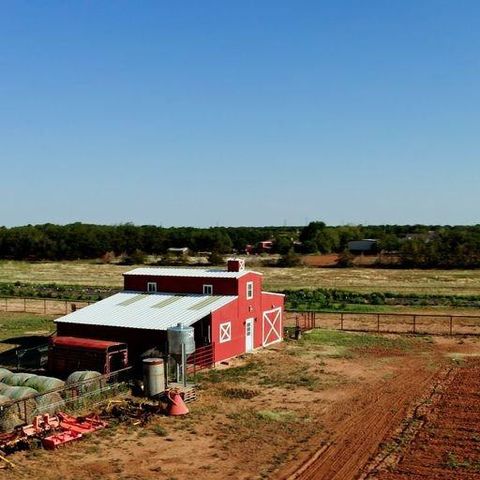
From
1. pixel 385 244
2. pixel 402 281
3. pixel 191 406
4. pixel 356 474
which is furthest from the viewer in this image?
pixel 385 244

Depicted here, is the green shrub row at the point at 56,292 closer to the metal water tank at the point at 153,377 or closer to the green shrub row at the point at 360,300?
the green shrub row at the point at 360,300

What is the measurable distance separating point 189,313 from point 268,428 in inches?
405

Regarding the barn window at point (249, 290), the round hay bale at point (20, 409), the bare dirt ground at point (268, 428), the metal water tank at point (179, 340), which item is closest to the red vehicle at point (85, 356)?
the metal water tank at point (179, 340)

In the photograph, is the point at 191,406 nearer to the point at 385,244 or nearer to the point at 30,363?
the point at 30,363

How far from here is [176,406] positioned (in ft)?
70.5

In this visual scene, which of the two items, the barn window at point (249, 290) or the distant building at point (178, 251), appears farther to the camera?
the distant building at point (178, 251)

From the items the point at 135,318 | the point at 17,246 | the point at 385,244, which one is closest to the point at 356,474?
the point at 135,318

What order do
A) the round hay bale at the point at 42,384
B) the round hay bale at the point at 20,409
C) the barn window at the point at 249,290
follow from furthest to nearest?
the barn window at the point at 249,290 < the round hay bale at the point at 42,384 < the round hay bale at the point at 20,409

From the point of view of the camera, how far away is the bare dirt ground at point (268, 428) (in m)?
16.5

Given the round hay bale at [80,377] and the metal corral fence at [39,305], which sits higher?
Result: the round hay bale at [80,377]

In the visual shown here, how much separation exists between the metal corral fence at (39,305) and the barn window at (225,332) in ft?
69.7

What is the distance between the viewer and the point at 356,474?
15953mm

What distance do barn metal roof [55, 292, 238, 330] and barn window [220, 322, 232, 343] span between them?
39.6 inches

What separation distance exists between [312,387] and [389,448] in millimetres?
7601
